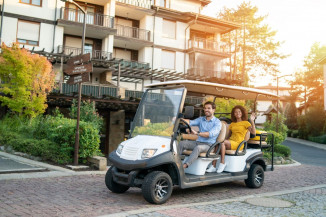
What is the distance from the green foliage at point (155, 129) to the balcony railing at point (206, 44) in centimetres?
2633

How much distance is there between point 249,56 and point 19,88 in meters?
32.8

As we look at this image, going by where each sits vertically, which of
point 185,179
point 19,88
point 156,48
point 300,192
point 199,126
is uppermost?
point 156,48

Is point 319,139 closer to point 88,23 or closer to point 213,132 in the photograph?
point 88,23

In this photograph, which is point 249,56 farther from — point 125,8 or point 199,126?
point 199,126

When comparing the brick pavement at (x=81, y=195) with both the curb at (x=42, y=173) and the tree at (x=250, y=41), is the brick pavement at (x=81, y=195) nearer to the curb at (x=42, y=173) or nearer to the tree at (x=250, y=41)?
the curb at (x=42, y=173)

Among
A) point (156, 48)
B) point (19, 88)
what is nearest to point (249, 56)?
point (156, 48)

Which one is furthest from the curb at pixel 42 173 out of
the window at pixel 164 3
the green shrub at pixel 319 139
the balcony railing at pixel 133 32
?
the green shrub at pixel 319 139

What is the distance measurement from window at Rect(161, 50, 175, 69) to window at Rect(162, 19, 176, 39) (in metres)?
1.73

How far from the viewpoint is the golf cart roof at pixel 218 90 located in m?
6.67

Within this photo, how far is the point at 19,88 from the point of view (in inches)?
602

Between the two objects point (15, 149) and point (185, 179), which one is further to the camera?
point (15, 149)

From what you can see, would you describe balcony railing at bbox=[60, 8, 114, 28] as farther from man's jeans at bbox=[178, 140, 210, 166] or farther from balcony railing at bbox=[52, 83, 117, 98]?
man's jeans at bbox=[178, 140, 210, 166]

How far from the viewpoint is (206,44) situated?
33.1 metres

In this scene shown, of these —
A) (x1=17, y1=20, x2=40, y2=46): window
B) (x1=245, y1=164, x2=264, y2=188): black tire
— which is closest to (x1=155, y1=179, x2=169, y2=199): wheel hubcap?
(x1=245, y1=164, x2=264, y2=188): black tire
